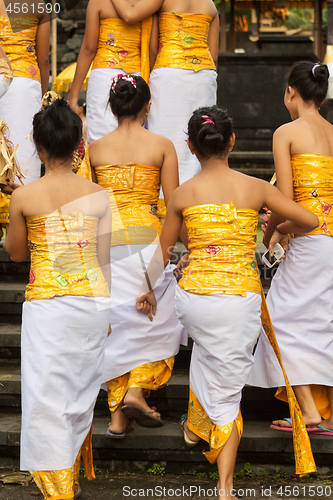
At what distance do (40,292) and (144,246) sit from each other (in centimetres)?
77

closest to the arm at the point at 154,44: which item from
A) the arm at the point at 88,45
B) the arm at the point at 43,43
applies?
the arm at the point at 88,45

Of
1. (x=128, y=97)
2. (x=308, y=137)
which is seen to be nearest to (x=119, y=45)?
(x=128, y=97)

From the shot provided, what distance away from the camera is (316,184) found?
301cm

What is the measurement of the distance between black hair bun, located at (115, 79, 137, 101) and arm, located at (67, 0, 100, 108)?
937mm

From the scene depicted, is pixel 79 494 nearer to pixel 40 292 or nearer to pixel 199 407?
pixel 199 407

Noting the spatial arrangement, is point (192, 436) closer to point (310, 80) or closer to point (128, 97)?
point (128, 97)

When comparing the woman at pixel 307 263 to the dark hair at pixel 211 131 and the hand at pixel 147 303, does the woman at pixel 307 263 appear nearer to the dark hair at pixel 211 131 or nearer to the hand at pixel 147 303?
the dark hair at pixel 211 131

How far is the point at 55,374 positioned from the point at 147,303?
746 millimetres

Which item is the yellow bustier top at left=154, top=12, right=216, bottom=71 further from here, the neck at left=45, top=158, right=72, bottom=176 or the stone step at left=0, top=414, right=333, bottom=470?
the stone step at left=0, top=414, right=333, bottom=470

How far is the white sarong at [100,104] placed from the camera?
4.01 metres

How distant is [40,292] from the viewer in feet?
8.20

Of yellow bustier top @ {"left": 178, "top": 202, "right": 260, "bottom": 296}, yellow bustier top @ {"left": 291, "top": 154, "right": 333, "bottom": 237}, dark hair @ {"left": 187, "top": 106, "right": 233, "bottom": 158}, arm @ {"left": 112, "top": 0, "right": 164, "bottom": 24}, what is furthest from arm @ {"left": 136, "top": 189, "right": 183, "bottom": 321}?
arm @ {"left": 112, "top": 0, "right": 164, "bottom": 24}

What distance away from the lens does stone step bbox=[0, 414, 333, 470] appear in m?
3.00

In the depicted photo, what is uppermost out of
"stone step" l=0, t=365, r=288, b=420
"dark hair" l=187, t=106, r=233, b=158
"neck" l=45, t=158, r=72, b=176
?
"dark hair" l=187, t=106, r=233, b=158
